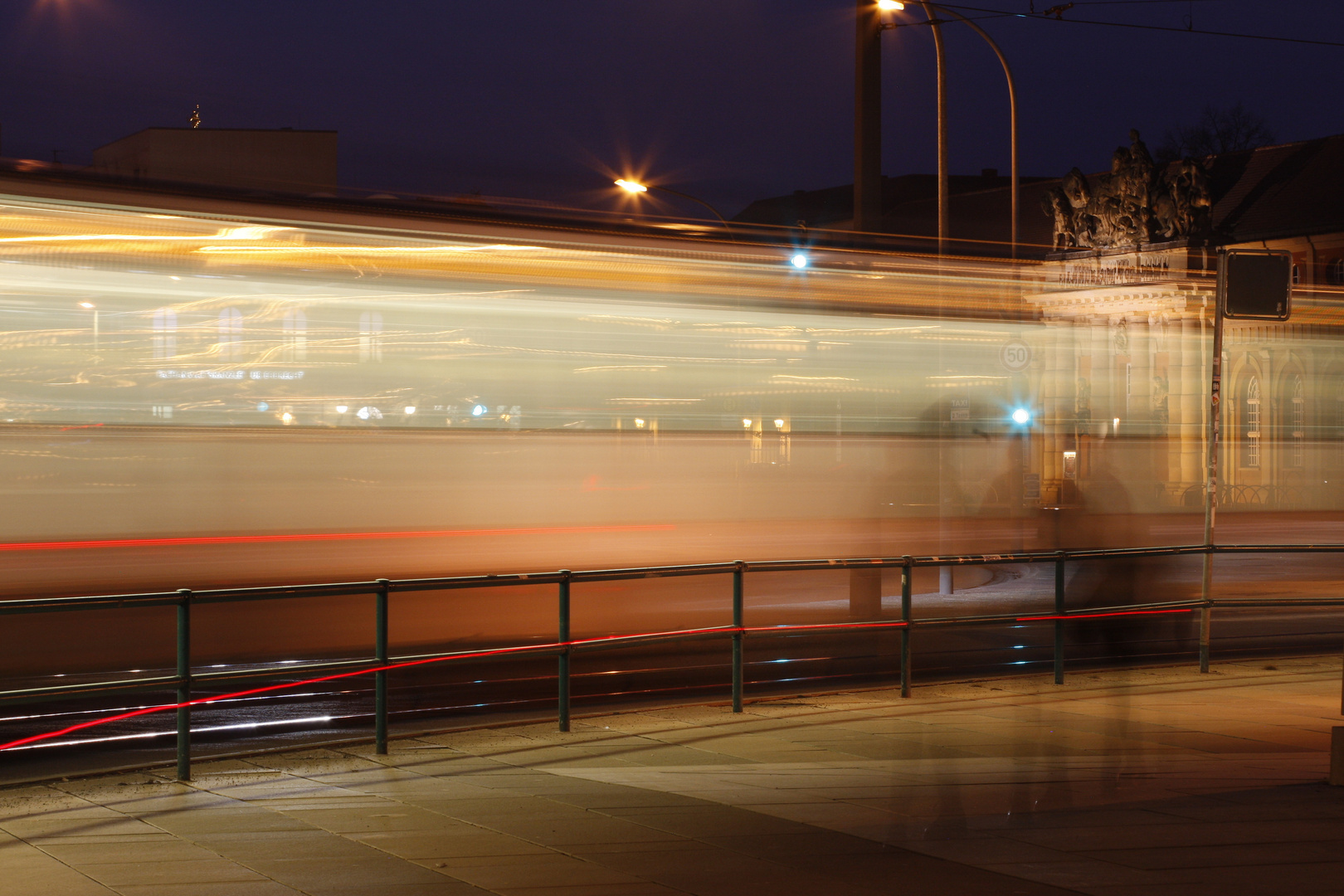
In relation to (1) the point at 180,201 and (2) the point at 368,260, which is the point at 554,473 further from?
(1) the point at 180,201

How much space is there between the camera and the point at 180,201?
9375 mm

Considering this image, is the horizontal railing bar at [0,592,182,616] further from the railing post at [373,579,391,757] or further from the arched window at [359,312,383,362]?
the arched window at [359,312,383,362]

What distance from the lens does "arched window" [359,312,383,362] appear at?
9.83m

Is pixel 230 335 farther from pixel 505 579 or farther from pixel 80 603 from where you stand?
pixel 80 603

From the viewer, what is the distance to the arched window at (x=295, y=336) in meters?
9.58

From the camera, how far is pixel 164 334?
920 centimetres

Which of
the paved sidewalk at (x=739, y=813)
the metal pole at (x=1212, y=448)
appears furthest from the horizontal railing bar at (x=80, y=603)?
the metal pole at (x=1212, y=448)

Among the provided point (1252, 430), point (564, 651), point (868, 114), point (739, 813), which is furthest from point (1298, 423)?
point (739, 813)

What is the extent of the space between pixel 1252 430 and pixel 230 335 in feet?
37.3

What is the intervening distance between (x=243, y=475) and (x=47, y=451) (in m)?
1.16

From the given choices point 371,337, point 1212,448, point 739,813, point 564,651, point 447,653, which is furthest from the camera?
point 1212,448

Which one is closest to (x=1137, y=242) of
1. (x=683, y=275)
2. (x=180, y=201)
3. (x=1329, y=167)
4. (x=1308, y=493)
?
(x=1329, y=167)

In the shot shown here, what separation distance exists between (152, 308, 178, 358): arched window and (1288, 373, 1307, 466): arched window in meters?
11.8

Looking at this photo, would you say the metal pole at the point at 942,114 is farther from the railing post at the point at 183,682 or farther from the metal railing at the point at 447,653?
the railing post at the point at 183,682
